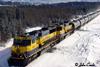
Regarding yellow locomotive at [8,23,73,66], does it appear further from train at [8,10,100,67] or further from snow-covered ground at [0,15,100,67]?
snow-covered ground at [0,15,100,67]

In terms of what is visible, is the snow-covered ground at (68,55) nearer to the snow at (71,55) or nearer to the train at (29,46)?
the snow at (71,55)

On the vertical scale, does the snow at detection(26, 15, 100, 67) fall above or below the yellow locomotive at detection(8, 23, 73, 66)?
below

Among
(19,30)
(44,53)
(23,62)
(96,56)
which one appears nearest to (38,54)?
(44,53)

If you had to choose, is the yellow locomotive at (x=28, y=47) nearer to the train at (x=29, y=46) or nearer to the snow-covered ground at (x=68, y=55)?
the train at (x=29, y=46)

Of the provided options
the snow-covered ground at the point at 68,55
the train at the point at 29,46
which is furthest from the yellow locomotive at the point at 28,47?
the snow-covered ground at the point at 68,55

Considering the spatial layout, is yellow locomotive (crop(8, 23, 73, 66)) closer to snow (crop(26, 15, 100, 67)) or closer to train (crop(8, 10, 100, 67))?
train (crop(8, 10, 100, 67))

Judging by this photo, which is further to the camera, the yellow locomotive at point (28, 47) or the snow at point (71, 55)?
the snow at point (71, 55)

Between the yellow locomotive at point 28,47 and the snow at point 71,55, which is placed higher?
the yellow locomotive at point 28,47

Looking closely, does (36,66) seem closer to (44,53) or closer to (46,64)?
(46,64)

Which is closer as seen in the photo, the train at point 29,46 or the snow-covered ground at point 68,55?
the train at point 29,46

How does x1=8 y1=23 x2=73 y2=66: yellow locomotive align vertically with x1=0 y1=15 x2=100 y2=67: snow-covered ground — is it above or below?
above

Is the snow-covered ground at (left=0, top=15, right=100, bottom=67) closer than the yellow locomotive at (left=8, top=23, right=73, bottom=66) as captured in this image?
No

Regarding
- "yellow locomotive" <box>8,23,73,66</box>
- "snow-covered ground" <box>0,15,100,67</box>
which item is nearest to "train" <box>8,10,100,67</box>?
"yellow locomotive" <box>8,23,73,66</box>

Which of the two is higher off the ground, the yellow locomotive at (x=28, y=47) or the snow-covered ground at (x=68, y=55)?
the yellow locomotive at (x=28, y=47)
